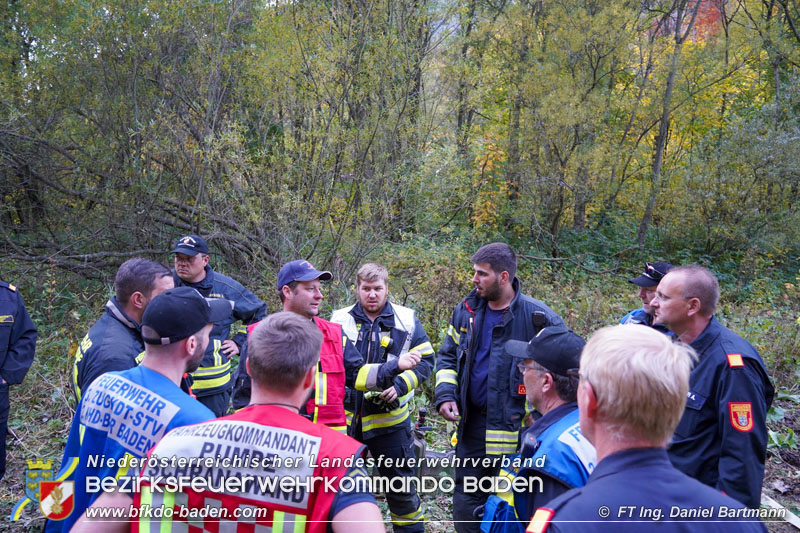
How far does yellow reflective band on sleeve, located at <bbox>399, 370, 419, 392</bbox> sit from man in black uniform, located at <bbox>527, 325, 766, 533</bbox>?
2.47 meters

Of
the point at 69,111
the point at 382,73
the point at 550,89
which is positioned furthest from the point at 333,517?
the point at 550,89

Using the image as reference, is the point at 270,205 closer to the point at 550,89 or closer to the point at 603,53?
the point at 550,89

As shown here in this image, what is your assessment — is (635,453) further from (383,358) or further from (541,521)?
(383,358)

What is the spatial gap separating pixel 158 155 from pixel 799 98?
16.2 m

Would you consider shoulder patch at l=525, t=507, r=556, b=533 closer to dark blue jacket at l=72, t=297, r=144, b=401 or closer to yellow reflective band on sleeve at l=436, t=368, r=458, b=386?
dark blue jacket at l=72, t=297, r=144, b=401

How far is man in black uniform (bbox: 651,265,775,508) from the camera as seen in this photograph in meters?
2.77

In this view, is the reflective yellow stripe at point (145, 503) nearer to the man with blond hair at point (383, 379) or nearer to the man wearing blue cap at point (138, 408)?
the man wearing blue cap at point (138, 408)

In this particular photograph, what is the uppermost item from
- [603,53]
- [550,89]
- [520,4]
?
[520,4]

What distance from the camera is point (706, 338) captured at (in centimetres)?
312

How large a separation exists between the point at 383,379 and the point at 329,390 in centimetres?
48

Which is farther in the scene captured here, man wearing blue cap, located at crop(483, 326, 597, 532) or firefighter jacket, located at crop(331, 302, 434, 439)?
firefighter jacket, located at crop(331, 302, 434, 439)

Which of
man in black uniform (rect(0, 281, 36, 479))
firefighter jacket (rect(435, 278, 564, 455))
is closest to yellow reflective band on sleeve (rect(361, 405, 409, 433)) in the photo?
firefighter jacket (rect(435, 278, 564, 455))

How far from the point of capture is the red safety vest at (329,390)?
3559mm

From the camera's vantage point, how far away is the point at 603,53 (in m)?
15.0
